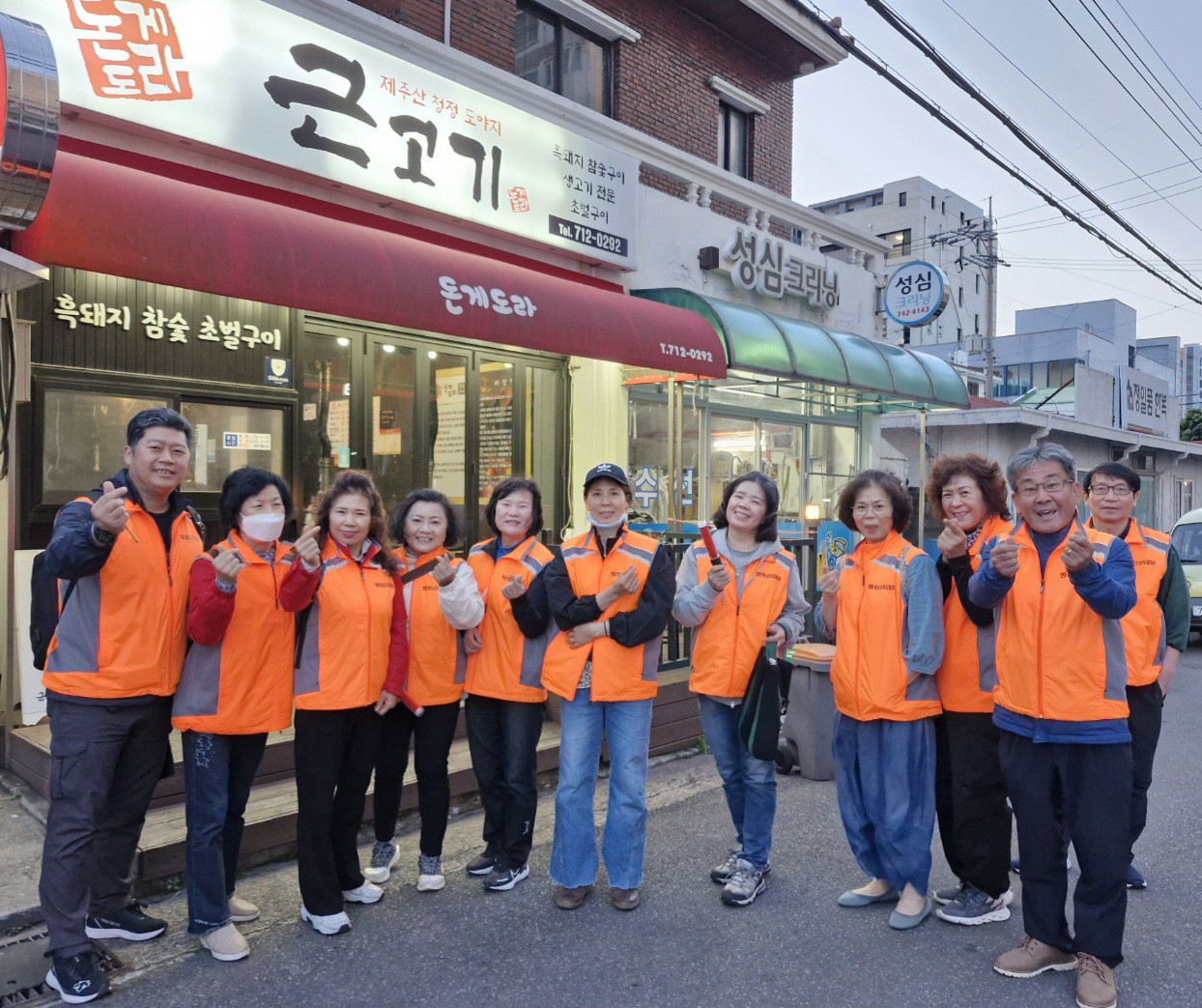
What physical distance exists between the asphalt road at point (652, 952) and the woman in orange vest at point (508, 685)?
212mm

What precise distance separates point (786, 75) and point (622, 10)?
3.59m

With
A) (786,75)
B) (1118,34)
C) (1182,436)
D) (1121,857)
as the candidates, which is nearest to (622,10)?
(786,75)

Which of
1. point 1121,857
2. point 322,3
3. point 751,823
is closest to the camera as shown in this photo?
point 1121,857

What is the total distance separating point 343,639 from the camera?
3855mm

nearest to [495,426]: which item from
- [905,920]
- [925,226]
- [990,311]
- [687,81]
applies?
[687,81]

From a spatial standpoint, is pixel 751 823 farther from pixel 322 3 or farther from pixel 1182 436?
pixel 1182 436

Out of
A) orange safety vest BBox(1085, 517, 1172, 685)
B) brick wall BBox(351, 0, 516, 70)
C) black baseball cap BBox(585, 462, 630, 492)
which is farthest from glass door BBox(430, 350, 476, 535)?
orange safety vest BBox(1085, 517, 1172, 685)

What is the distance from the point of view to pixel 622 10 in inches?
442

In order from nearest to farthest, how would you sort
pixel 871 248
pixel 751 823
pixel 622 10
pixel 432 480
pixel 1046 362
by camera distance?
pixel 751 823, pixel 432 480, pixel 622 10, pixel 871 248, pixel 1046 362

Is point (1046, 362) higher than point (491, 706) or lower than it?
higher

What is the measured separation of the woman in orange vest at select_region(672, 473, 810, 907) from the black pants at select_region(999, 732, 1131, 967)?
107 centimetres

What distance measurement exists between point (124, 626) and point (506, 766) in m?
1.78

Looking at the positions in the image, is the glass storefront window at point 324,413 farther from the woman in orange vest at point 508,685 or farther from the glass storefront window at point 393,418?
the woman in orange vest at point 508,685

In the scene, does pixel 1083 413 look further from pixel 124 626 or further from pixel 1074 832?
pixel 124 626
